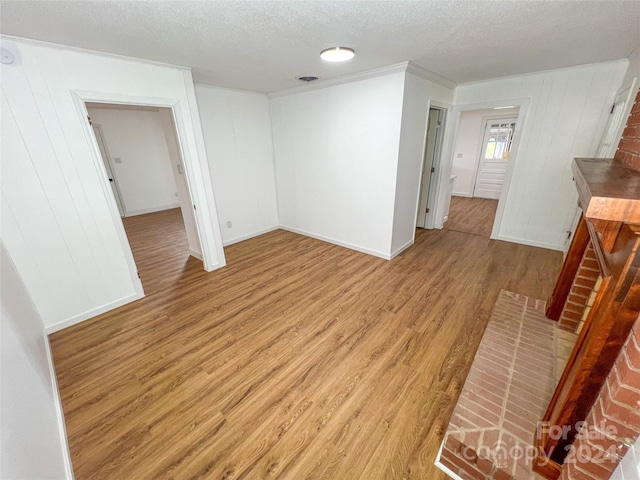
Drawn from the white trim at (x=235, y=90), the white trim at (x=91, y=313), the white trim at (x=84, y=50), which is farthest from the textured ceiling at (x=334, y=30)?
the white trim at (x=91, y=313)

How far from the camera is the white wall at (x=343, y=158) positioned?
3.19m

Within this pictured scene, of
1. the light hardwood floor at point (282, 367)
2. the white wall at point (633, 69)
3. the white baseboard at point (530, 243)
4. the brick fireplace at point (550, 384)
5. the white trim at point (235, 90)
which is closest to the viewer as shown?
the brick fireplace at point (550, 384)

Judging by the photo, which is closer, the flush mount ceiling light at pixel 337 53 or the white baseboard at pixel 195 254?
the flush mount ceiling light at pixel 337 53

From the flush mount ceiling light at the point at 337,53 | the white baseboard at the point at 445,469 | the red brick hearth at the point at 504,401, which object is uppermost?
the flush mount ceiling light at the point at 337,53

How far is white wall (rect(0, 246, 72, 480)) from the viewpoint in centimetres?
93

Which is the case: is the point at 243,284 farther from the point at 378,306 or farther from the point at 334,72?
the point at 334,72

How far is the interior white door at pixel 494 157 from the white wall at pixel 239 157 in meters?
5.58

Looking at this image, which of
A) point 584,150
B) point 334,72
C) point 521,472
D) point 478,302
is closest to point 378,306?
point 478,302

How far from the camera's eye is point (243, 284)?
3.15m

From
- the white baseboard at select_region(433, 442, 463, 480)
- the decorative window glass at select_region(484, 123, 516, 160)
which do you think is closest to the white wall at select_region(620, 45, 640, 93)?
the white baseboard at select_region(433, 442, 463, 480)

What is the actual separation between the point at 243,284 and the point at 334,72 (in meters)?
2.80

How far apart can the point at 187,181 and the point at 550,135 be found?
15.6ft

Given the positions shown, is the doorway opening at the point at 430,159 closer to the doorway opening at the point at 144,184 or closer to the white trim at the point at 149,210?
the doorway opening at the point at 144,184

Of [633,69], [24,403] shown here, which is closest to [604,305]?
[24,403]
